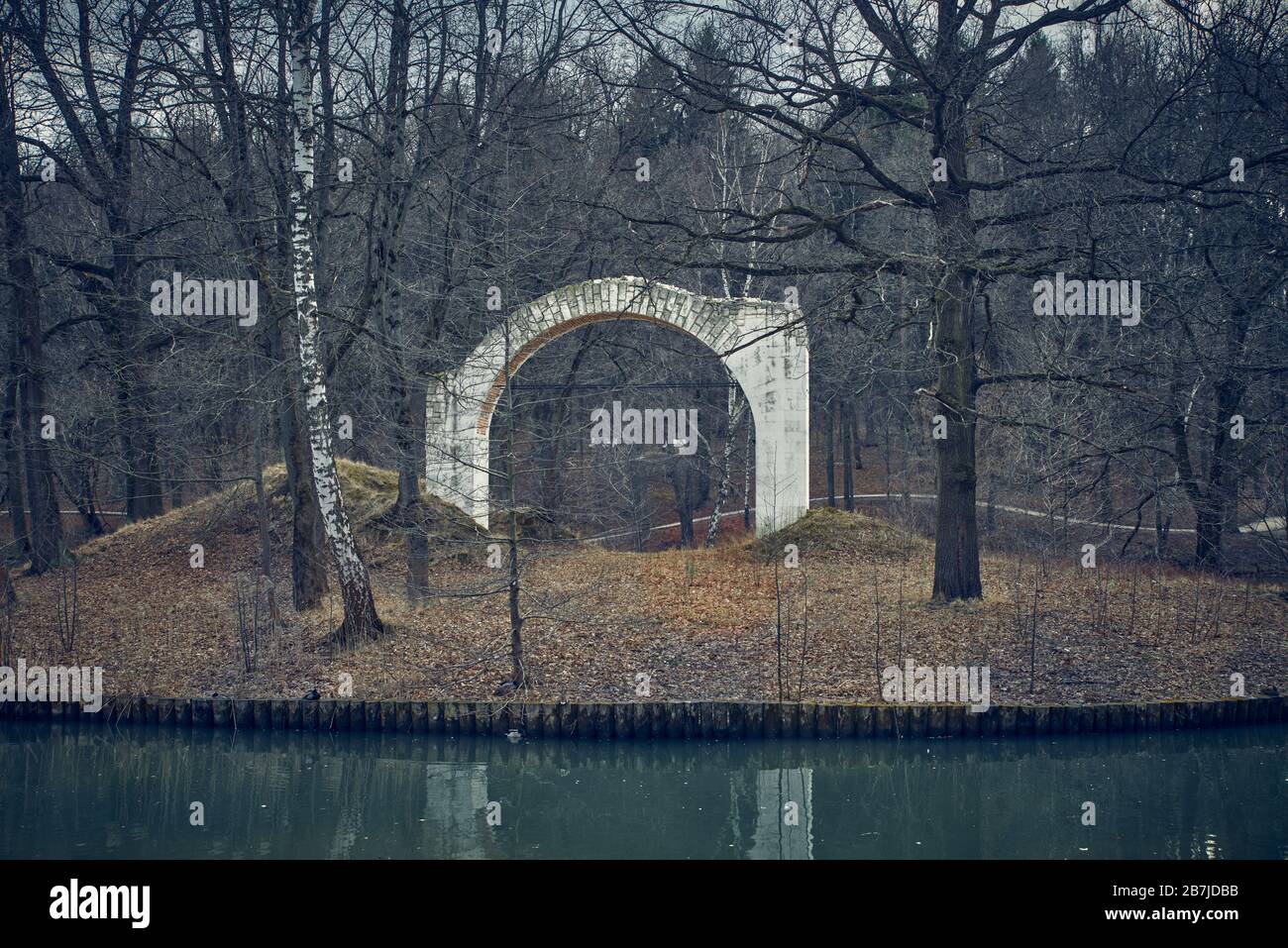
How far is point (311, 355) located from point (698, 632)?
4.84 meters

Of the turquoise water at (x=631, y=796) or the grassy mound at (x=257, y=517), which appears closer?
the turquoise water at (x=631, y=796)

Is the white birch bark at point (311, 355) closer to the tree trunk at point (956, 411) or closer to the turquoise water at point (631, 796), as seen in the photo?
the turquoise water at point (631, 796)

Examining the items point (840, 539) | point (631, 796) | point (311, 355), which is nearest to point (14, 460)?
point (311, 355)

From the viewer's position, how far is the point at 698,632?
12078 mm

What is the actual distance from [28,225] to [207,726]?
33.2ft

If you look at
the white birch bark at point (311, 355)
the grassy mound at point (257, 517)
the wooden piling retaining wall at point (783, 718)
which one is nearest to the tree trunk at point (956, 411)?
the wooden piling retaining wall at point (783, 718)

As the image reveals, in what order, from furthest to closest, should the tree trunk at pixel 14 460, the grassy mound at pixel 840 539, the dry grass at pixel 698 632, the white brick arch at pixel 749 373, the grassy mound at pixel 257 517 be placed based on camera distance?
the grassy mound at pixel 257 517 → the white brick arch at pixel 749 373 → the grassy mound at pixel 840 539 → the tree trunk at pixel 14 460 → the dry grass at pixel 698 632

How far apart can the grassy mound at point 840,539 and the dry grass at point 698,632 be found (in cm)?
11

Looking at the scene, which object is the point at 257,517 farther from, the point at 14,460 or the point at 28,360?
the point at 28,360

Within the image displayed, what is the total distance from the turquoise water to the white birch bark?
178 centimetres

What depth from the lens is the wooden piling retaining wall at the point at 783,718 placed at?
9867 millimetres

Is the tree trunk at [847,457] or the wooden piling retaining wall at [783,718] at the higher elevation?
the tree trunk at [847,457]

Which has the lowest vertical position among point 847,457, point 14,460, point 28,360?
point 14,460
